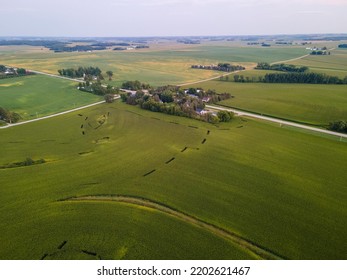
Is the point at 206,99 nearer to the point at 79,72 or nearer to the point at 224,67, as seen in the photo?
the point at 224,67

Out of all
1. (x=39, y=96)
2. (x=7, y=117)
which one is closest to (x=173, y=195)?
(x=7, y=117)

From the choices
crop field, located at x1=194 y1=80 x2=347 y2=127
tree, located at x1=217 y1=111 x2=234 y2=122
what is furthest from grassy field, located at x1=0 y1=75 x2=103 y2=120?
crop field, located at x1=194 y1=80 x2=347 y2=127

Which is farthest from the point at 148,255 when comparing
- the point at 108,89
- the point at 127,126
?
the point at 108,89

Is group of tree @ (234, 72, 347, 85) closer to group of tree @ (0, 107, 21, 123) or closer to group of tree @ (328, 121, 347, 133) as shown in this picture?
group of tree @ (328, 121, 347, 133)

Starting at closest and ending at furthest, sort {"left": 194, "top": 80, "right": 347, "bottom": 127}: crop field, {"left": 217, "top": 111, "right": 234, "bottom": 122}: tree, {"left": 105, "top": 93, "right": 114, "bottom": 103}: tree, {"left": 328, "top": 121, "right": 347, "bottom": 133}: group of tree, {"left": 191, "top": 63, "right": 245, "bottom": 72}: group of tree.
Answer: {"left": 328, "top": 121, "right": 347, "bottom": 133}: group of tree, {"left": 217, "top": 111, "right": 234, "bottom": 122}: tree, {"left": 194, "top": 80, "right": 347, "bottom": 127}: crop field, {"left": 105, "top": 93, "right": 114, "bottom": 103}: tree, {"left": 191, "top": 63, "right": 245, "bottom": 72}: group of tree

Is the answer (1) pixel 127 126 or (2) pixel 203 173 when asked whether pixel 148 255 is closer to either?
(2) pixel 203 173

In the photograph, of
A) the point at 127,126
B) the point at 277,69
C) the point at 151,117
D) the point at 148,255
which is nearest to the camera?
the point at 148,255

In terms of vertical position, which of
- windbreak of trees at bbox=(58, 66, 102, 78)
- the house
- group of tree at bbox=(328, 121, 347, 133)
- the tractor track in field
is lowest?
the tractor track in field
